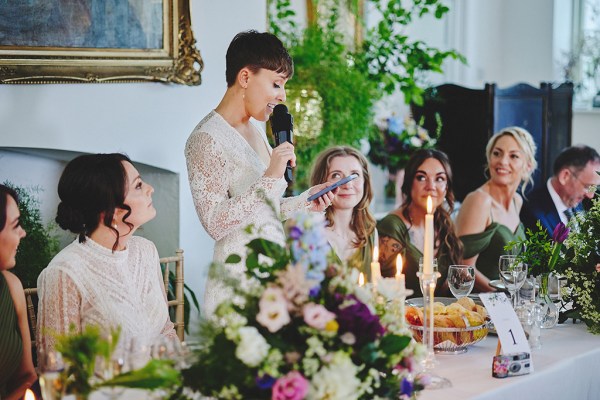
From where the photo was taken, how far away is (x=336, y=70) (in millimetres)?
4730

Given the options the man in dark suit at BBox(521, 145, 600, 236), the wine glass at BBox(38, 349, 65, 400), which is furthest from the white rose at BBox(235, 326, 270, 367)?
the man in dark suit at BBox(521, 145, 600, 236)

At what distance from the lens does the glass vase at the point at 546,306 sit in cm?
272

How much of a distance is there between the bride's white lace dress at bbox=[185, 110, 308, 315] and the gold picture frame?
80 cm

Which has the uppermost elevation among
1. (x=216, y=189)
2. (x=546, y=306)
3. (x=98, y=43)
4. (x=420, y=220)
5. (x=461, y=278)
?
(x=98, y=43)

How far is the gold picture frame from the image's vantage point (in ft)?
10.1

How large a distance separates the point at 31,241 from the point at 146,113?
659mm

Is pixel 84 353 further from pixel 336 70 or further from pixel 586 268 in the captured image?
pixel 336 70

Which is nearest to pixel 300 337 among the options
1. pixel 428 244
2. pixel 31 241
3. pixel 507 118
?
pixel 428 244

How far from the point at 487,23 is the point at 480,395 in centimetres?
539

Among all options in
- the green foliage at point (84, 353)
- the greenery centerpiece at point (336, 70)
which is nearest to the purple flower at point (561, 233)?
the green foliage at point (84, 353)

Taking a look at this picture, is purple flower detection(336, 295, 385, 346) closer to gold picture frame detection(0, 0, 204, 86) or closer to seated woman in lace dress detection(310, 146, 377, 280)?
seated woman in lace dress detection(310, 146, 377, 280)

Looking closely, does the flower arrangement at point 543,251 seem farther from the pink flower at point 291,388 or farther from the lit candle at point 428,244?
the pink flower at point 291,388

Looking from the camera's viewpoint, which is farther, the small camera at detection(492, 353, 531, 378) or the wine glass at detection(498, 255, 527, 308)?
the wine glass at detection(498, 255, 527, 308)

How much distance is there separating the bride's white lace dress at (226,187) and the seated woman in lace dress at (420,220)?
82 cm
